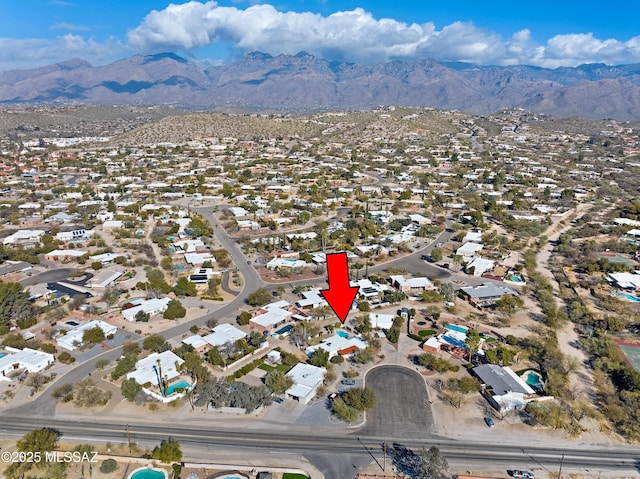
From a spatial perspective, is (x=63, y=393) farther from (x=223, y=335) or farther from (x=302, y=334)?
(x=302, y=334)

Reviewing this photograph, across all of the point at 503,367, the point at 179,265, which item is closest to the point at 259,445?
the point at 503,367

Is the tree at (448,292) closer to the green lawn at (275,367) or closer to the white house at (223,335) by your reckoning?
the green lawn at (275,367)

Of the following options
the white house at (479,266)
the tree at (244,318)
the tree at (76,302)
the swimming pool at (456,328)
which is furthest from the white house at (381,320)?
the tree at (76,302)

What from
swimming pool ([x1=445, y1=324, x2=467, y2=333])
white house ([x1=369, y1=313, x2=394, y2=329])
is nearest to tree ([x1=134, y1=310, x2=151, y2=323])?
white house ([x1=369, y1=313, x2=394, y2=329])

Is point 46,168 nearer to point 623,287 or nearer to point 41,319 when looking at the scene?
point 41,319

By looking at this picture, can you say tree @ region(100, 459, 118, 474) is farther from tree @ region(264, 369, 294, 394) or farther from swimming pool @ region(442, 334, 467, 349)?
swimming pool @ region(442, 334, 467, 349)

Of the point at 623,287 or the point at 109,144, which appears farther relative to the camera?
the point at 109,144
